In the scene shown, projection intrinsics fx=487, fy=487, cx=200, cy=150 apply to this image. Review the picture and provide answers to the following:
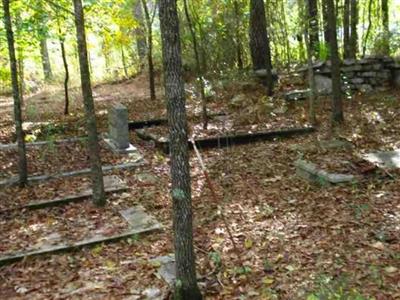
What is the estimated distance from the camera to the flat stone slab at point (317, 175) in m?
6.15

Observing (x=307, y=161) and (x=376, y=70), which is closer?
(x=307, y=161)

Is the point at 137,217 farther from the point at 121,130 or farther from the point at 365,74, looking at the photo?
the point at 365,74

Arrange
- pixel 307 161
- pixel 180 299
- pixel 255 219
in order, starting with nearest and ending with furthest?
pixel 180 299 < pixel 255 219 < pixel 307 161

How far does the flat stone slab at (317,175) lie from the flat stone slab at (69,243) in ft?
7.20

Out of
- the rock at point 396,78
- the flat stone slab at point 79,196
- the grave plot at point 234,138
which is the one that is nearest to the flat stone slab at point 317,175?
the grave plot at point 234,138

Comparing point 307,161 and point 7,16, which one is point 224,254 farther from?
point 7,16

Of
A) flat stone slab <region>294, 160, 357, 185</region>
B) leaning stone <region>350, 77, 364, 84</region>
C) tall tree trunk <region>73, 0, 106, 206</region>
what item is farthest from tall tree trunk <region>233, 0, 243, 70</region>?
tall tree trunk <region>73, 0, 106, 206</region>

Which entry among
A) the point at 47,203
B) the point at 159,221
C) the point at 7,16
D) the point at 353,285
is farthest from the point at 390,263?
the point at 7,16

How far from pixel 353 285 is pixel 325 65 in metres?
8.49

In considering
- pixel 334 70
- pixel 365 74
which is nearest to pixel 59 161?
pixel 334 70

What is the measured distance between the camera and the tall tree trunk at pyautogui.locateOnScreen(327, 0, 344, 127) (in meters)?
8.62

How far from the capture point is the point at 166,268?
456cm

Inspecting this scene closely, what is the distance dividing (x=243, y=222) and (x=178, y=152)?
6.94 feet

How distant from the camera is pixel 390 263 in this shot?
422cm
